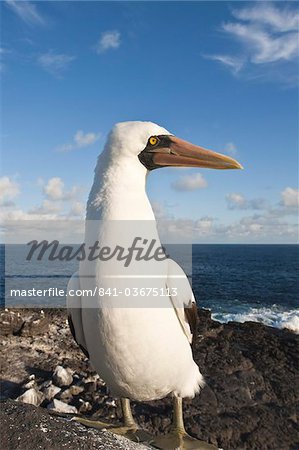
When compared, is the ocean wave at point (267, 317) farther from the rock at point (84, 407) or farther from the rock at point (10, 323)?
the rock at point (84, 407)

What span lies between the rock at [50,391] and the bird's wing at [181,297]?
532 cm

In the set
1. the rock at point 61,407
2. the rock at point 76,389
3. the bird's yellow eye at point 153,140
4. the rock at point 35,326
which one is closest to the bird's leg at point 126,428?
the bird's yellow eye at point 153,140

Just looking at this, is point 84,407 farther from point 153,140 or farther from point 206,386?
point 153,140

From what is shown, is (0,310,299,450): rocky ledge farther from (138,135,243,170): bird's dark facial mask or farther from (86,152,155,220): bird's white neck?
(138,135,243,170): bird's dark facial mask

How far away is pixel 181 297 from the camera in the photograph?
4605 millimetres

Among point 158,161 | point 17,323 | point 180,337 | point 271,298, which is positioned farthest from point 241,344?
point 271,298

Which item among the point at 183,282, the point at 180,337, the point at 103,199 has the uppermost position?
the point at 103,199

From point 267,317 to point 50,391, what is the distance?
877 inches

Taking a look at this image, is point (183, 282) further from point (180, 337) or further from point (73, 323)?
point (73, 323)

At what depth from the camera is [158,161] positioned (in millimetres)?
4500

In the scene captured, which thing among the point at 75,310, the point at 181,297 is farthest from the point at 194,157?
the point at 75,310

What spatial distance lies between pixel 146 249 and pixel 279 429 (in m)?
6.91

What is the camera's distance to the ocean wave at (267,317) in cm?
2383

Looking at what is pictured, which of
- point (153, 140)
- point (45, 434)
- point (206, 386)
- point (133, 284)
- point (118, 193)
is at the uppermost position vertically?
point (153, 140)
